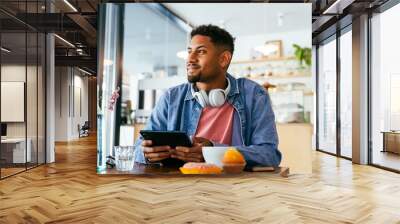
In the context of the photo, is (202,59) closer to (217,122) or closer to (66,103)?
(217,122)

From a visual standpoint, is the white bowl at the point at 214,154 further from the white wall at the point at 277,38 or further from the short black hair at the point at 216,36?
the white wall at the point at 277,38

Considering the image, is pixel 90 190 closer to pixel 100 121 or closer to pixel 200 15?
pixel 100 121

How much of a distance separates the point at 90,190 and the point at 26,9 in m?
3.10

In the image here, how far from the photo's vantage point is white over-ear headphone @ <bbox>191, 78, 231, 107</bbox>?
7.90ft

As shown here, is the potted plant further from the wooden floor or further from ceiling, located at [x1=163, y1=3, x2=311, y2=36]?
the wooden floor

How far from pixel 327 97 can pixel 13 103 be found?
6.70 meters

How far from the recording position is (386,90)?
21.9ft

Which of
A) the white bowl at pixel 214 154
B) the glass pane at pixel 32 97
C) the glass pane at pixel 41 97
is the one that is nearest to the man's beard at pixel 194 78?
the white bowl at pixel 214 154

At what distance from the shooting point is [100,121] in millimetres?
5020

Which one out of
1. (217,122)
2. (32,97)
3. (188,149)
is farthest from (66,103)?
(188,149)

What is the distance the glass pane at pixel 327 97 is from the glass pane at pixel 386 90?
189 centimetres

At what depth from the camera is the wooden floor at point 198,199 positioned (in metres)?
3.38

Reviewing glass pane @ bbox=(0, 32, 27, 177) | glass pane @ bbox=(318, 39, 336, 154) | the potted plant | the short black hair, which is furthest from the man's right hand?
glass pane @ bbox=(318, 39, 336, 154)

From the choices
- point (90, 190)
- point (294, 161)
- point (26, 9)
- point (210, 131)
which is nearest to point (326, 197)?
point (294, 161)
